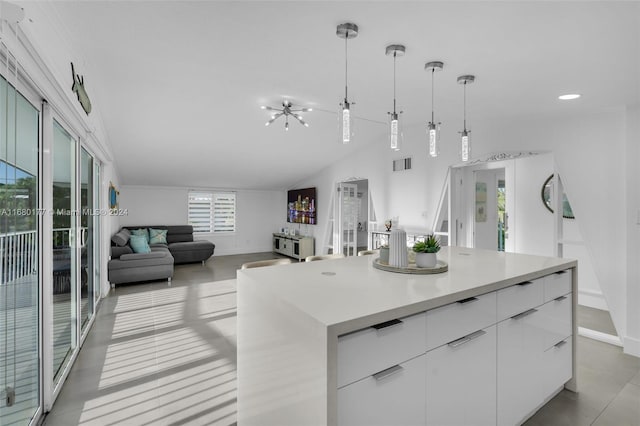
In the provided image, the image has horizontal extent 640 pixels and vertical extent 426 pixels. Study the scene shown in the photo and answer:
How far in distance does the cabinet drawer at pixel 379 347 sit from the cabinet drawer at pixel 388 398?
0.11 ft

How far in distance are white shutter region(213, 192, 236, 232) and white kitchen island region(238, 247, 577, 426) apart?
23.6 ft

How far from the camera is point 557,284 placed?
2.18m

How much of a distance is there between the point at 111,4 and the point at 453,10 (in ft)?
7.27

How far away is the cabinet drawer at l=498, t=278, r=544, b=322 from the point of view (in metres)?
1.75

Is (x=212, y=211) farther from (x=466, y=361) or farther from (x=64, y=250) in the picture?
(x=466, y=361)

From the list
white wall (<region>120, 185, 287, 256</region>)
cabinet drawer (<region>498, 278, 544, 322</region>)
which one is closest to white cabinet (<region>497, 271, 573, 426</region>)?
cabinet drawer (<region>498, 278, 544, 322</region>)

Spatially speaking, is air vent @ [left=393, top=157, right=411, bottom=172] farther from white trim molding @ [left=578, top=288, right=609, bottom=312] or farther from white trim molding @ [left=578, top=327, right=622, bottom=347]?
white trim molding @ [left=578, top=327, right=622, bottom=347]

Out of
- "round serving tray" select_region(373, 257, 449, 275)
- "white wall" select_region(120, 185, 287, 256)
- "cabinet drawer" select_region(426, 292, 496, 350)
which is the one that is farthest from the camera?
"white wall" select_region(120, 185, 287, 256)

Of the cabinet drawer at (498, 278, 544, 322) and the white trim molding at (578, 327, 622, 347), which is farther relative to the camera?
the white trim molding at (578, 327, 622, 347)

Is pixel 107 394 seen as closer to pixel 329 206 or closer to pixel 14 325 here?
pixel 14 325

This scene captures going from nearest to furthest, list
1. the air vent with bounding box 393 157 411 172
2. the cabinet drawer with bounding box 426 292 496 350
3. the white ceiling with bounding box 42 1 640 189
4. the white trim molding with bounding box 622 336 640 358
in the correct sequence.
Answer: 1. the cabinet drawer with bounding box 426 292 496 350
2. the white ceiling with bounding box 42 1 640 189
3. the white trim molding with bounding box 622 336 640 358
4. the air vent with bounding box 393 157 411 172

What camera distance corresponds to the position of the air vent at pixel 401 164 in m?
5.47

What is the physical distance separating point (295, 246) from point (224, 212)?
2.32 metres

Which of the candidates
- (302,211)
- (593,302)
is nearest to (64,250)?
(593,302)
